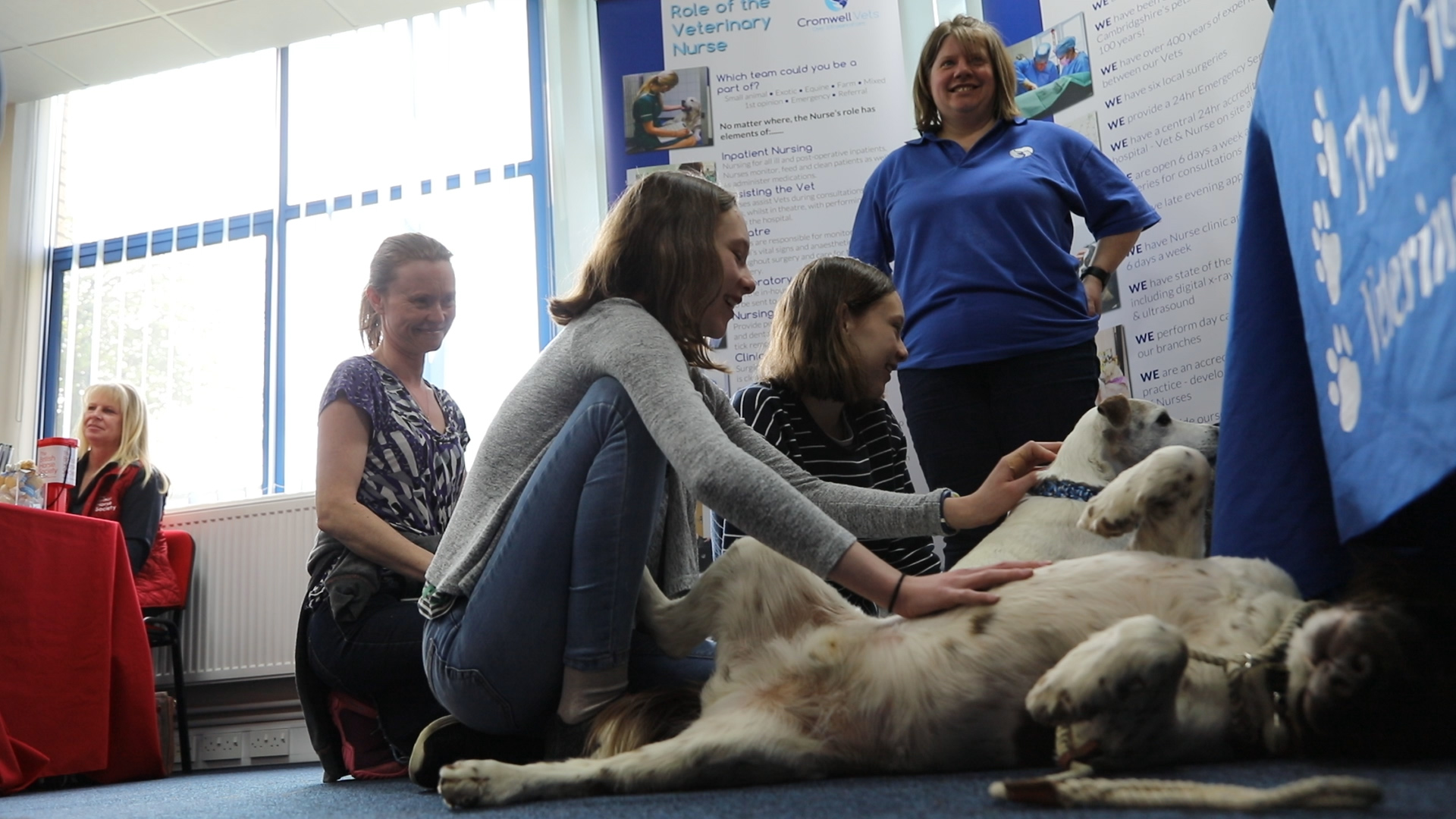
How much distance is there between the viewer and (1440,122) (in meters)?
0.77

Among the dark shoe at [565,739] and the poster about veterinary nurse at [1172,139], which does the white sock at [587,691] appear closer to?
the dark shoe at [565,739]

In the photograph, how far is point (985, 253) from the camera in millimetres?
2303

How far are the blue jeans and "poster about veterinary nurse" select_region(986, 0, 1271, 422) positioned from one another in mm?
2057

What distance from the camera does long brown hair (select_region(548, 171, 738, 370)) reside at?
5.06ft

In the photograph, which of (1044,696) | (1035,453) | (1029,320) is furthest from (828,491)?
(1029,320)

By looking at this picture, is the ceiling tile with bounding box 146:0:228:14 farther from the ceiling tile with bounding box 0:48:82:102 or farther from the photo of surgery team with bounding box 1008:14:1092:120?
the photo of surgery team with bounding box 1008:14:1092:120

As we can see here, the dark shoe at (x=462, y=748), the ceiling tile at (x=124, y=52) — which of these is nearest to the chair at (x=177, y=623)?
the ceiling tile at (x=124, y=52)

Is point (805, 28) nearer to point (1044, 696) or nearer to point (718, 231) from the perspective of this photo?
point (718, 231)

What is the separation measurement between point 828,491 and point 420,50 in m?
3.49

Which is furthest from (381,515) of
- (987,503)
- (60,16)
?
(60,16)

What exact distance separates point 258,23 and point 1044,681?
4.47 m

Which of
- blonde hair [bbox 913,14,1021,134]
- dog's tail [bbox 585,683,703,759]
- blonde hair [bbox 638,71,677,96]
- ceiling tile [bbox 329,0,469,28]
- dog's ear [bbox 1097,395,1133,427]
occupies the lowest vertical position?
dog's tail [bbox 585,683,703,759]

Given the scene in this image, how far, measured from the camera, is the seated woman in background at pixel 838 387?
2.05 metres

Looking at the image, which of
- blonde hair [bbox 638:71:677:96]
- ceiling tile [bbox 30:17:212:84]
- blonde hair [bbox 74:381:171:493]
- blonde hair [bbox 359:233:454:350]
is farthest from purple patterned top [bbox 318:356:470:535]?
ceiling tile [bbox 30:17:212:84]
